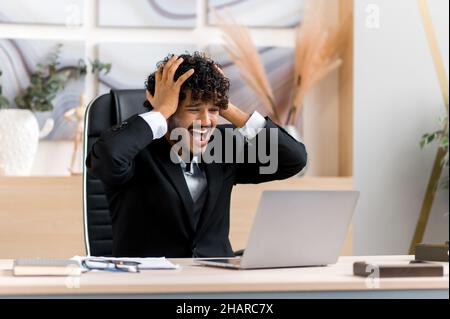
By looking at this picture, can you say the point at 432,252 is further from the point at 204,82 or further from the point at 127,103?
the point at 127,103

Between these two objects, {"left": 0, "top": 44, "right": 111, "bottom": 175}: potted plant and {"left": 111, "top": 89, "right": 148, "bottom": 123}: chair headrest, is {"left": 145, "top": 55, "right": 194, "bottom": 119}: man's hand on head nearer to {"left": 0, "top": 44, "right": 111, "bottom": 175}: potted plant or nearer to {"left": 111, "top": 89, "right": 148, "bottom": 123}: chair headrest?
{"left": 111, "top": 89, "right": 148, "bottom": 123}: chair headrest

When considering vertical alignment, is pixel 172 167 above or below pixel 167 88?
below

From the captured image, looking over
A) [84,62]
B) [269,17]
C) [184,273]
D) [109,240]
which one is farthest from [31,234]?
[184,273]

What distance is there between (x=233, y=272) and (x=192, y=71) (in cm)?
72

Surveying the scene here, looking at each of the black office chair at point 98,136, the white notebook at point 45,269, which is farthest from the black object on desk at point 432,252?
the black office chair at point 98,136

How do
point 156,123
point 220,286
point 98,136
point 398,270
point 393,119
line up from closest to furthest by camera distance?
point 220,286, point 398,270, point 156,123, point 98,136, point 393,119

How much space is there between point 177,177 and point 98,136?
0.39 metres

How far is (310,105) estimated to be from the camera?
4.30m

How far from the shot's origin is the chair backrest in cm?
261

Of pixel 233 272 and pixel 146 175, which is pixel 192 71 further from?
pixel 233 272

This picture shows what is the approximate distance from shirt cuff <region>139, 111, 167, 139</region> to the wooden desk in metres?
0.57

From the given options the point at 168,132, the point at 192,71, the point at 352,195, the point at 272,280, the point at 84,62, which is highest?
the point at 84,62

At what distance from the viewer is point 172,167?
2.36 m

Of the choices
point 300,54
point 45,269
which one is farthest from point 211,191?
point 300,54
